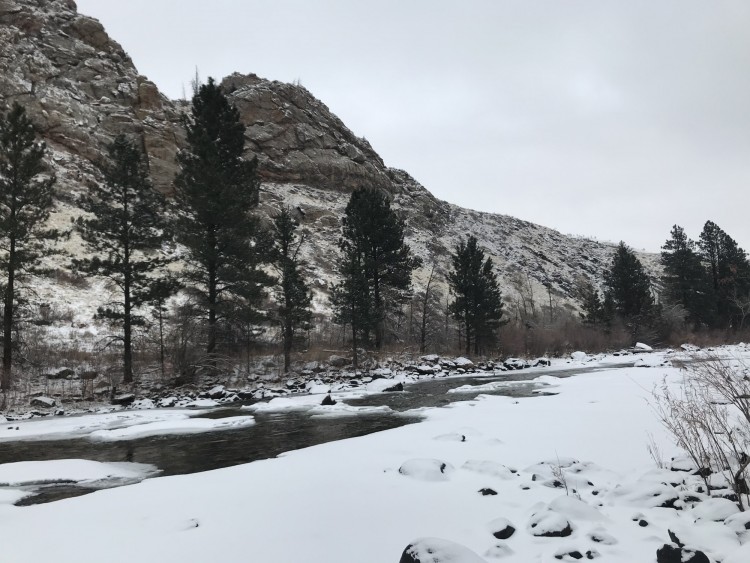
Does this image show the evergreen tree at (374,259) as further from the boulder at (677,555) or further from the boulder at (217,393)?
the boulder at (677,555)

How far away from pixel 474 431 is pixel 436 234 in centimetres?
7609

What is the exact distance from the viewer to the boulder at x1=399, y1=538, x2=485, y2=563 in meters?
3.09

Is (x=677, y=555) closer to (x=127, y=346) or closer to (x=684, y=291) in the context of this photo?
(x=127, y=346)

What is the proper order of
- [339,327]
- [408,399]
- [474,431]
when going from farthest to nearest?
[339,327]
[408,399]
[474,431]

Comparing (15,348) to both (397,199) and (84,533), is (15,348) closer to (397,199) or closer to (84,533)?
(84,533)

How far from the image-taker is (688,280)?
49375 mm

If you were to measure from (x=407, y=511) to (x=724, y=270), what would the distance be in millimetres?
63327

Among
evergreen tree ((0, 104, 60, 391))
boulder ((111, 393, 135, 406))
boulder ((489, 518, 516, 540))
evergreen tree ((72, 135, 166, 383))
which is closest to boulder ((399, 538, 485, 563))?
boulder ((489, 518, 516, 540))

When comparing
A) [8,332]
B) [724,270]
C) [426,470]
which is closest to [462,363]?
[8,332]

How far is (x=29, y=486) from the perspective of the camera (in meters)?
6.60

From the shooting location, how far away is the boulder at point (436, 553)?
10.1 ft

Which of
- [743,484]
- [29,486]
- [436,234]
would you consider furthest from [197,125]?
[436,234]

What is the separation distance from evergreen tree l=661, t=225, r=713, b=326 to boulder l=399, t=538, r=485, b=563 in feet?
189

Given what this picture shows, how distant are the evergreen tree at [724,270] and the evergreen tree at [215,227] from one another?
174 ft
